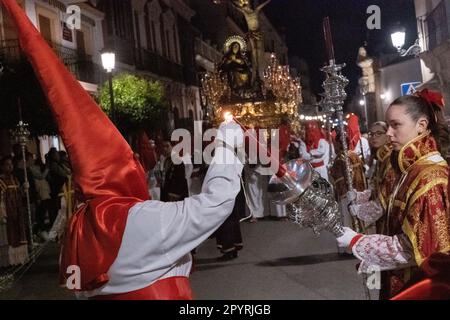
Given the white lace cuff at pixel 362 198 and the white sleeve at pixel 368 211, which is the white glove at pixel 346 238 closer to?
the white sleeve at pixel 368 211

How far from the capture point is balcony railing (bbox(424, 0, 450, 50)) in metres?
14.8

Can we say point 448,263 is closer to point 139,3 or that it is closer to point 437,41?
point 437,41

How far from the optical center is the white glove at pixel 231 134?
2006mm

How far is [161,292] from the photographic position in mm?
2010

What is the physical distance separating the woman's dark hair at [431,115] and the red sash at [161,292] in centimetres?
143

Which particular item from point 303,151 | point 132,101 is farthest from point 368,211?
point 132,101

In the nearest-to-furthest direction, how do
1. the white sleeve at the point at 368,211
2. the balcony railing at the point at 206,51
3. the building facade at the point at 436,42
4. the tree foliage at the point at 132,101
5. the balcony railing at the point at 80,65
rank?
the white sleeve at the point at 368,211 < the building facade at the point at 436,42 < the tree foliage at the point at 132,101 < the balcony railing at the point at 80,65 < the balcony railing at the point at 206,51

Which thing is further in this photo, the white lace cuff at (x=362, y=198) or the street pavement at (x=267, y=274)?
the street pavement at (x=267, y=274)

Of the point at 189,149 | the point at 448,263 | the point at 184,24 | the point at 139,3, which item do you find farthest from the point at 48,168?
the point at 184,24

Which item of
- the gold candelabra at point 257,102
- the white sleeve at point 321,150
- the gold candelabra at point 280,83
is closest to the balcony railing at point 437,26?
the gold candelabra at point 257,102

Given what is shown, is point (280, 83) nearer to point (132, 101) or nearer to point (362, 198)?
point (132, 101)

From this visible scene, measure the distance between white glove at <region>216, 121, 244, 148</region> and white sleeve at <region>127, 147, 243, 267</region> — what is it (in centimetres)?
11

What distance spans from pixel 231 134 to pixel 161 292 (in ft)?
2.22
